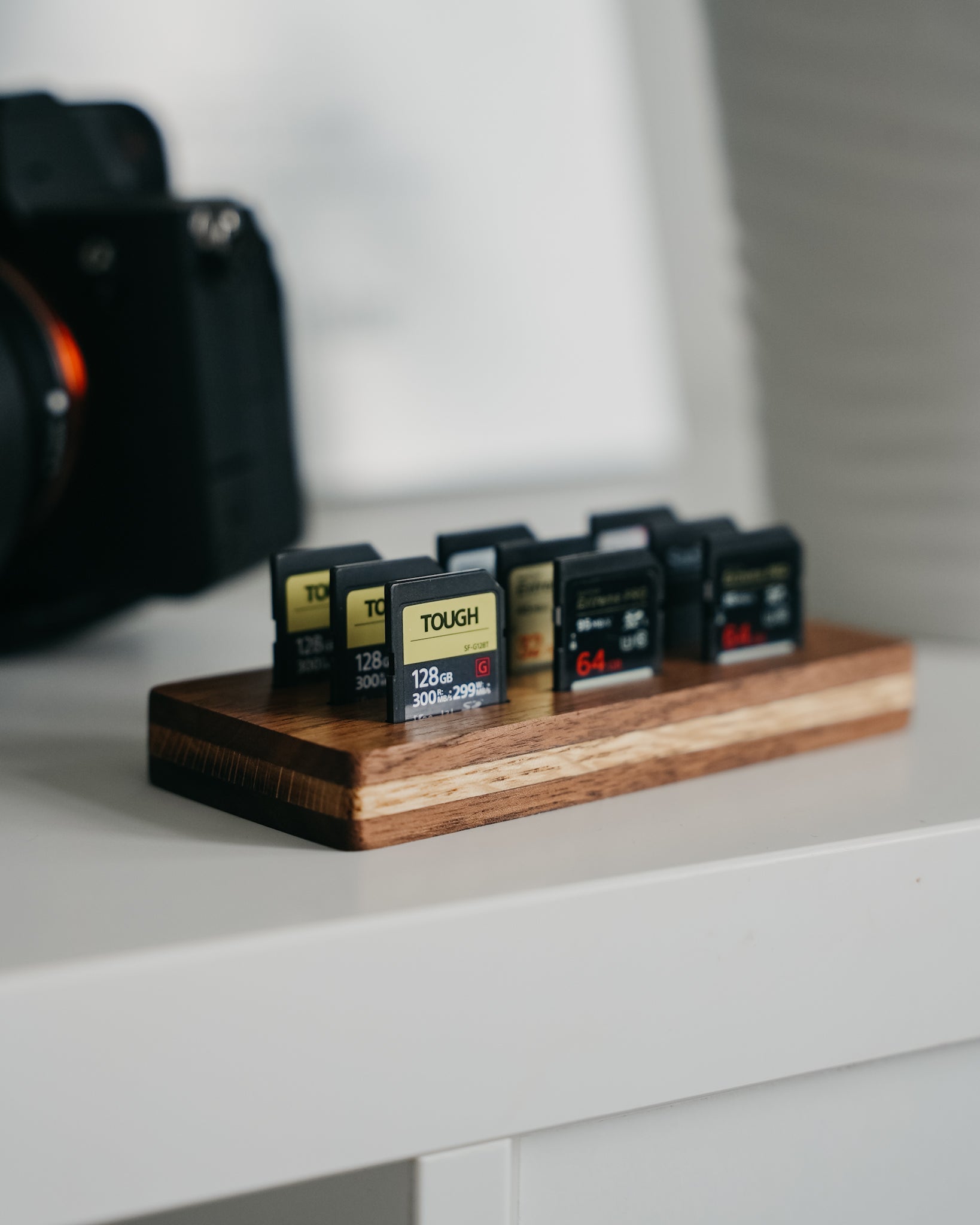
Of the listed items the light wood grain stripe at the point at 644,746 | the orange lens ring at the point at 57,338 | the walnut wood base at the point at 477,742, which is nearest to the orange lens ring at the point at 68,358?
the orange lens ring at the point at 57,338

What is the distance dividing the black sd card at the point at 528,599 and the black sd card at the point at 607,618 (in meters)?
0.02

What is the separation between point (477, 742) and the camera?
1.37 feet

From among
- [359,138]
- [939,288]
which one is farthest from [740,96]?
[359,138]

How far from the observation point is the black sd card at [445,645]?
0.42 m

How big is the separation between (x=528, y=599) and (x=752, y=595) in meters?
0.09

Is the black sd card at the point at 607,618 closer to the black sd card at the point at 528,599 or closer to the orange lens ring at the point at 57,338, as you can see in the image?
Answer: the black sd card at the point at 528,599

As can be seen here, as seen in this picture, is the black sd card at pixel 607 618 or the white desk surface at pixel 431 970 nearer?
the white desk surface at pixel 431 970

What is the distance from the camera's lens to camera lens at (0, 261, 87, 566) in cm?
61

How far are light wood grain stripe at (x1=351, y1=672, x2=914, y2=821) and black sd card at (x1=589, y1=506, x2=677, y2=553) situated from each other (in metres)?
0.09

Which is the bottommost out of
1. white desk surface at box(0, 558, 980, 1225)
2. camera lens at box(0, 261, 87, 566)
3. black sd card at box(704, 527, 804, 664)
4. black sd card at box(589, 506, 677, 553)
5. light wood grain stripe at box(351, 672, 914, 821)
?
white desk surface at box(0, 558, 980, 1225)

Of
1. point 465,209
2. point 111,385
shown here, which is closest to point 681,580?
point 111,385

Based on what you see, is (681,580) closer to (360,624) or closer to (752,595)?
(752,595)

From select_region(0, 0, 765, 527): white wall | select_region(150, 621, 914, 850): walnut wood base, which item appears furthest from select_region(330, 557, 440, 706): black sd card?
select_region(0, 0, 765, 527): white wall

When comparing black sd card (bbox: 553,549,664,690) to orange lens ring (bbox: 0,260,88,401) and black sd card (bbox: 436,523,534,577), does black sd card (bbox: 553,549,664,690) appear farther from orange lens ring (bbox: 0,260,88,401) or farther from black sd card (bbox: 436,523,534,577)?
orange lens ring (bbox: 0,260,88,401)
